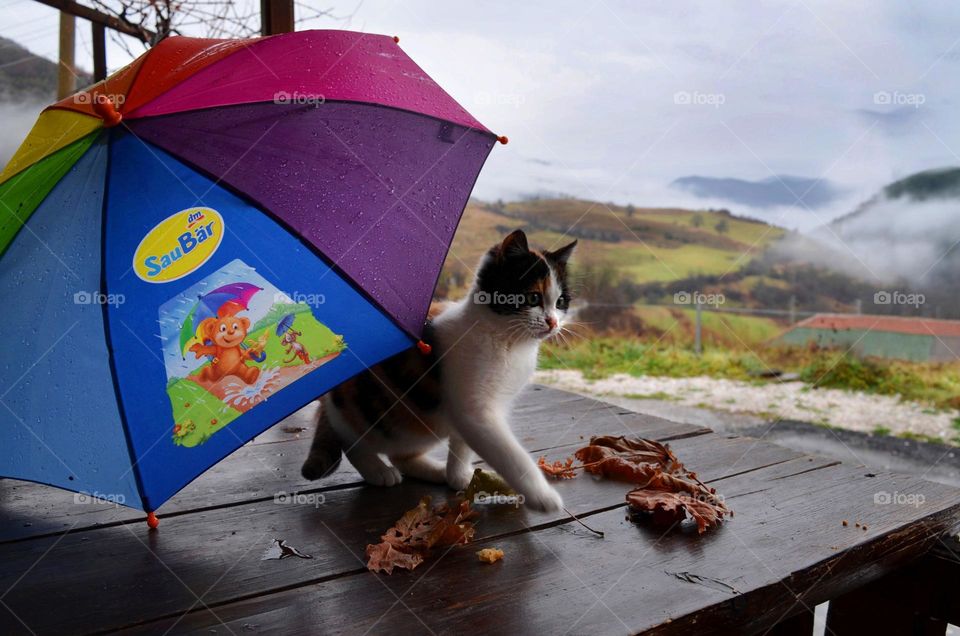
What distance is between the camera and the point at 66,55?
91.8 inches

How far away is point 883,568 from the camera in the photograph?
3.45ft

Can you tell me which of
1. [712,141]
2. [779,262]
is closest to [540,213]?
[712,141]

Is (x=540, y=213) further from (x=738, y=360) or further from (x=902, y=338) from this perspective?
(x=902, y=338)

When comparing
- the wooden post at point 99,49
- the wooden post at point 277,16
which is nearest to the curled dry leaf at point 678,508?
the wooden post at point 277,16

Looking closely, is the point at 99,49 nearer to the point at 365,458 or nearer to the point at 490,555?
the point at 365,458

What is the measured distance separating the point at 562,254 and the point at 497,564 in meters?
0.68

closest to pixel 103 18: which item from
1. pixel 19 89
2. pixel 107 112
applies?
pixel 19 89

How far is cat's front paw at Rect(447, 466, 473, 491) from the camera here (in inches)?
48.9

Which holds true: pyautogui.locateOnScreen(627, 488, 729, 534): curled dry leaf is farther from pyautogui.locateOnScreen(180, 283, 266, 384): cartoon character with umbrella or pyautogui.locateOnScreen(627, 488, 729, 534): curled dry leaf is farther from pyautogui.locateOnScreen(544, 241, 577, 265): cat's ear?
pyautogui.locateOnScreen(180, 283, 266, 384): cartoon character with umbrella

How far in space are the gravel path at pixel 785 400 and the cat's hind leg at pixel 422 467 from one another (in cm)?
265

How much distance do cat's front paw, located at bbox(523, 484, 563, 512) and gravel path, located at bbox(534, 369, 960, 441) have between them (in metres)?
2.86

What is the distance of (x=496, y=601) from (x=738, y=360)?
3.91 m

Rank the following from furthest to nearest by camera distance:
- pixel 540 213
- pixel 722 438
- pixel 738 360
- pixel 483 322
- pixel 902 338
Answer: pixel 540 213 → pixel 738 360 → pixel 902 338 → pixel 722 438 → pixel 483 322

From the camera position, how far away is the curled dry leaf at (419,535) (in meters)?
0.92
